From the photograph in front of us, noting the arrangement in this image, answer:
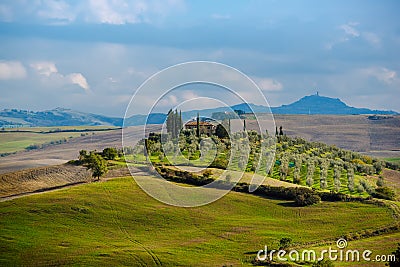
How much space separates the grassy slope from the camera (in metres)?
54.3

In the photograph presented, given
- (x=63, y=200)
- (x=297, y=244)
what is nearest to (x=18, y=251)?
(x=63, y=200)

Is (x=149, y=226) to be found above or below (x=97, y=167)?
below

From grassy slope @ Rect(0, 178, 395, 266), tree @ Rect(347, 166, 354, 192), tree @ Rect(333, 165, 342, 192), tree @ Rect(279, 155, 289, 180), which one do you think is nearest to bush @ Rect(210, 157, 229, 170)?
grassy slope @ Rect(0, 178, 395, 266)

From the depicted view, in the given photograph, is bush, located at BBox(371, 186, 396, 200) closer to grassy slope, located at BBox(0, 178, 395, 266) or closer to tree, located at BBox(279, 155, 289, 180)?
grassy slope, located at BBox(0, 178, 395, 266)

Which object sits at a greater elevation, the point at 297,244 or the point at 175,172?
the point at 175,172

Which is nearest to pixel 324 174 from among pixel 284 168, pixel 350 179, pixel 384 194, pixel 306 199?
pixel 350 179

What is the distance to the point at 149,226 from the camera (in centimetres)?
6462

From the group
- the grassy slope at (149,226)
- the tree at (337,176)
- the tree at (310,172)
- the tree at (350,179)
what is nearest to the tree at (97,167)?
the grassy slope at (149,226)

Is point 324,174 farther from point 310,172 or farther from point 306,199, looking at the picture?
point 306,199

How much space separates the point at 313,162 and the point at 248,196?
38.2 meters

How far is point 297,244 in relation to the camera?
57.2 m

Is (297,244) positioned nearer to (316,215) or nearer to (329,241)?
(329,241)

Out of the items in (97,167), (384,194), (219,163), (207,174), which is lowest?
(384,194)

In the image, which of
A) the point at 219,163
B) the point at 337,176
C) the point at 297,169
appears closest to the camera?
the point at 219,163
